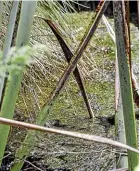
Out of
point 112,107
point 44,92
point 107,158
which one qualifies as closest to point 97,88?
point 112,107

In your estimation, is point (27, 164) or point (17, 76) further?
point (27, 164)

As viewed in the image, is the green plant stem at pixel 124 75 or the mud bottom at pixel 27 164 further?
the mud bottom at pixel 27 164

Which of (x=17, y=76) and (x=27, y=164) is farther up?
(x=17, y=76)

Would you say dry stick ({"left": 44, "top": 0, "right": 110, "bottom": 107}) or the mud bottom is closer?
dry stick ({"left": 44, "top": 0, "right": 110, "bottom": 107})

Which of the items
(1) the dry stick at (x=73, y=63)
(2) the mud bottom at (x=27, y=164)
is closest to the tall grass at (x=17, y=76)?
(1) the dry stick at (x=73, y=63)

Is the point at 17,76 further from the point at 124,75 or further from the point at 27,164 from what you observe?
the point at 27,164

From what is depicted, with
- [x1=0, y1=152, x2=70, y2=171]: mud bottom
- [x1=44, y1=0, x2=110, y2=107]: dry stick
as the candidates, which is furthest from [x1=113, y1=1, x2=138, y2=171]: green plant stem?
[x1=0, y1=152, x2=70, y2=171]: mud bottom

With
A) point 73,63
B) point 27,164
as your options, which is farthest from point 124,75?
point 27,164

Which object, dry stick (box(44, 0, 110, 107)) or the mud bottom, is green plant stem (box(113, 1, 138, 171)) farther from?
the mud bottom

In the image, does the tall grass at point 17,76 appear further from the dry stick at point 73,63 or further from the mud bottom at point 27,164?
the mud bottom at point 27,164

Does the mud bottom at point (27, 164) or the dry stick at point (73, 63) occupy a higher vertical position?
the dry stick at point (73, 63)

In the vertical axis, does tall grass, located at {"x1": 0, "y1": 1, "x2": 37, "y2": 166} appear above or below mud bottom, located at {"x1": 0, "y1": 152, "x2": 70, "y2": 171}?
above

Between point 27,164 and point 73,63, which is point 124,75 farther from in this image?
point 27,164

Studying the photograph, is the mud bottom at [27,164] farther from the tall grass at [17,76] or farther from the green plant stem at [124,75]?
the green plant stem at [124,75]
